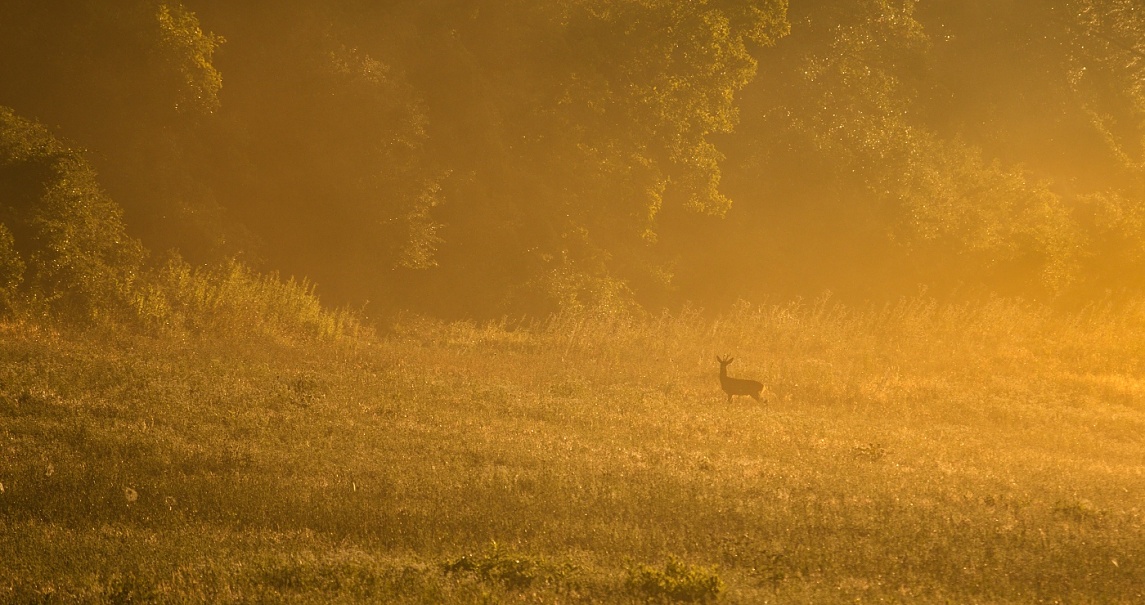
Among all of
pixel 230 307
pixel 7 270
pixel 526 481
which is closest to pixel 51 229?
pixel 7 270

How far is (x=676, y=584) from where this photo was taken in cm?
647

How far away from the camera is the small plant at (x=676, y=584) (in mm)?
6453

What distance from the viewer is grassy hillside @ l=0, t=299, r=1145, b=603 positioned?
22.1 ft

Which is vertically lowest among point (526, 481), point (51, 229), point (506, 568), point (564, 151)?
point (506, 568)

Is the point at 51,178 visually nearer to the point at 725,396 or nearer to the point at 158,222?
the point at 158,222

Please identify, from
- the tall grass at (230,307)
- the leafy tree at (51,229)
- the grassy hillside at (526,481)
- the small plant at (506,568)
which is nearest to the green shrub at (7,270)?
the leafy tree at (51,229)

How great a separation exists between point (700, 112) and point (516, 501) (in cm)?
1434

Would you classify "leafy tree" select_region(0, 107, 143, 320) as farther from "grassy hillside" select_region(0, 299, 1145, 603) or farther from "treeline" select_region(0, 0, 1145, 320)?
"grassy hillside" select_region(0, 299, 1145, 603)

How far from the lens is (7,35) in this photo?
15609 millimetres

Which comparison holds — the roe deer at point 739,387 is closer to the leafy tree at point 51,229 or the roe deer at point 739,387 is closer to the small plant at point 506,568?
the small plant at point 506,568

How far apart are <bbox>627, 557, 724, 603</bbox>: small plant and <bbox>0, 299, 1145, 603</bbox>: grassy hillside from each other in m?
0.01

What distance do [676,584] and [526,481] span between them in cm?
274

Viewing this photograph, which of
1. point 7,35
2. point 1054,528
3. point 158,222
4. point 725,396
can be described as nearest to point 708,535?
point 1054,528

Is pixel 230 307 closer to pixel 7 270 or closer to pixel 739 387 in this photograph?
pixel 7 270
